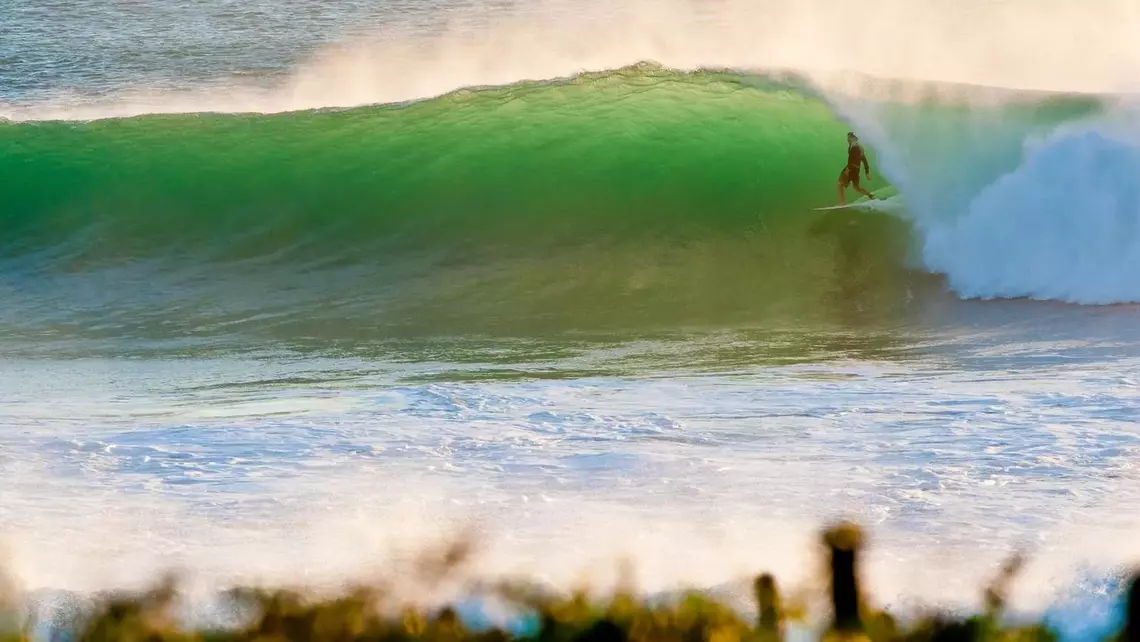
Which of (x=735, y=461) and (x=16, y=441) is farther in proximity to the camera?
(x=16, y=441)

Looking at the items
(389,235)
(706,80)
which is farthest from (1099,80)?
(389,235)

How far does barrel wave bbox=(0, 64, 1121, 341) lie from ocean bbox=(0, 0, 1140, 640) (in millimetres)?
43

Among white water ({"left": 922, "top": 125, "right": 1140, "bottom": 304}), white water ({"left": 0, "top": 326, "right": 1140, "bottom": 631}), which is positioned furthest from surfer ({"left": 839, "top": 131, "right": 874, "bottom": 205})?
white water ({"left": 0, "top": 326, "right": 1140, "bottom": 631})

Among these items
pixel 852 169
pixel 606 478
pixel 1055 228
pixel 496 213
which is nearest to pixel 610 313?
pixel 496 213

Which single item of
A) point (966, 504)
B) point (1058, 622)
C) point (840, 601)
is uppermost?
point (840, 601)

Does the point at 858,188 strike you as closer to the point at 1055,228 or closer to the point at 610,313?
the point at 1055,228

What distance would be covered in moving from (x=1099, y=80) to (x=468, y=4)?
13.9 meters

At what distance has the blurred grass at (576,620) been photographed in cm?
107

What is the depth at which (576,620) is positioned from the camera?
1.12 metres

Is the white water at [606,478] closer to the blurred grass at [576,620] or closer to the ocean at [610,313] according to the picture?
the ocean at [610,313]

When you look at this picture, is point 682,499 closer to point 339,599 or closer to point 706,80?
point 339,599

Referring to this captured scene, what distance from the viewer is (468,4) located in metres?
24.3

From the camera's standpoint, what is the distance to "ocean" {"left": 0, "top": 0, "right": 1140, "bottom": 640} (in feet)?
12.3

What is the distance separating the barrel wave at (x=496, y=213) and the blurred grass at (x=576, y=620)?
7.35 metres
